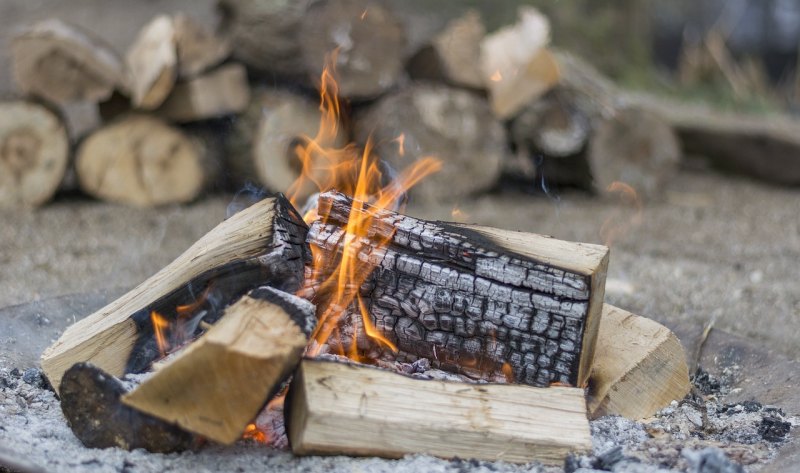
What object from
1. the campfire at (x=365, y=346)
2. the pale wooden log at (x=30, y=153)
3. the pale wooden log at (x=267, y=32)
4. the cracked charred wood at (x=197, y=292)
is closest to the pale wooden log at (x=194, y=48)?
the pale wooden log at (x=267, y=32)

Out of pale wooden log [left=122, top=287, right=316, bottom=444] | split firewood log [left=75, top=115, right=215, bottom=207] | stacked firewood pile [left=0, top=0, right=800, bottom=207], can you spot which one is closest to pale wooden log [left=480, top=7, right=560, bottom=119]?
stacked firewood pile [left=0, top=0, right=800, bottom=207]

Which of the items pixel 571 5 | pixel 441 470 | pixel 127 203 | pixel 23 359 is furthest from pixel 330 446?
pixel 571 5

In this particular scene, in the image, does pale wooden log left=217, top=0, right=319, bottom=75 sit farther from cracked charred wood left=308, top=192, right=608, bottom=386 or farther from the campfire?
cracked charred wood left=308, top=192, right=608, bottom=386

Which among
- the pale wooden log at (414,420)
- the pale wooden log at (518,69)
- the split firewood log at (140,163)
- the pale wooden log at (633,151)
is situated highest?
the pale wooden log at (414,420)

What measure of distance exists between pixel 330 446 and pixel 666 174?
16.4ft

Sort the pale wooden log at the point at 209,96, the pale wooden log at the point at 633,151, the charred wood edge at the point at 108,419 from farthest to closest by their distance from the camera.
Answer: the pale wooden log at the point at 633,151
the pale wooden log at the point at 209,96
the charred wood edge at the point at 108,419

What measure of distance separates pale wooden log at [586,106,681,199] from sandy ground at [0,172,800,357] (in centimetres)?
19

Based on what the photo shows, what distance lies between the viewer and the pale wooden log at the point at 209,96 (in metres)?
5.30

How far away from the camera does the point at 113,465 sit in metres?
1.83

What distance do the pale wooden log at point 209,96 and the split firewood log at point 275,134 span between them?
0.12m

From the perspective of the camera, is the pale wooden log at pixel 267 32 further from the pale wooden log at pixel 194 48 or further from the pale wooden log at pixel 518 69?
the pale wooden log at pixel 518 69

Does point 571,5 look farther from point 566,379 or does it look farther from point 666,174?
point 566,379

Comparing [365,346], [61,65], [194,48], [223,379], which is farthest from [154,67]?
[223,379]

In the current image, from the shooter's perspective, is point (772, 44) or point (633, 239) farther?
point (772, 44)
